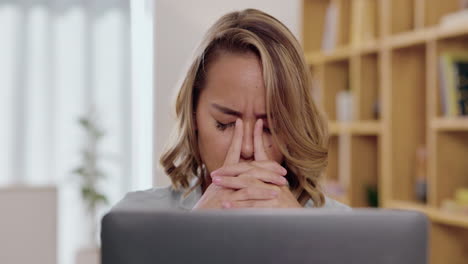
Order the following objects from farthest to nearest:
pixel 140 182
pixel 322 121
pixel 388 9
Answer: pixel 388 9, pixel 140 182, pixel 322 121

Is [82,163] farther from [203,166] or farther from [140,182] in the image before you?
[203,166]

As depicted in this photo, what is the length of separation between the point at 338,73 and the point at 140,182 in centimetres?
257

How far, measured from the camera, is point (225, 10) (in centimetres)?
169

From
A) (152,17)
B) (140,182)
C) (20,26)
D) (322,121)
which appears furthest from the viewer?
(20,26)

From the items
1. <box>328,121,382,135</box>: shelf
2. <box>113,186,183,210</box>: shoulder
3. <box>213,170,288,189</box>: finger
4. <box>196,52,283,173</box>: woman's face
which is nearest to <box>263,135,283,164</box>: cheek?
<box>196,52,283,173</box>: woman's face

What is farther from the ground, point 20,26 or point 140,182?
point 20,26

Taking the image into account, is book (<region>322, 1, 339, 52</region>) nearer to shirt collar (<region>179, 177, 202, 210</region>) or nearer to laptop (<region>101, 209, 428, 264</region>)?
shirt collar (<region>179, 177, 202, 210</region>)

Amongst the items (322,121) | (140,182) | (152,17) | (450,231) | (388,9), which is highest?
(388,9)

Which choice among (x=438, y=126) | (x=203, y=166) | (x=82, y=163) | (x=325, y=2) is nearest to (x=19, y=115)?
(x=82, y=163)

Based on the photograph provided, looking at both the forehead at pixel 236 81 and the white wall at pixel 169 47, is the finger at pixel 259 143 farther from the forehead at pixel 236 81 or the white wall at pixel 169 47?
the white wall at pixel 169 47

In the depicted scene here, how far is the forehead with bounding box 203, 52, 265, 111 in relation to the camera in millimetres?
1121

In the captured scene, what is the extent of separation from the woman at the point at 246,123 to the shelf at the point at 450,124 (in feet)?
5.26

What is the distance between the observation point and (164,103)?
166cm

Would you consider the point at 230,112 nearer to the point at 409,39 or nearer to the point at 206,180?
the point at 206,180
